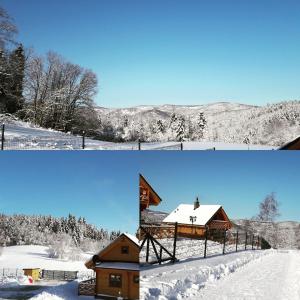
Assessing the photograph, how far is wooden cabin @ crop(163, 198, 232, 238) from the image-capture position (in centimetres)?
162

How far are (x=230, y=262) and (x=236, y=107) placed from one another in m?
0.85

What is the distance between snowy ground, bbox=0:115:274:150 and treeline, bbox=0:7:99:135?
0.18ft

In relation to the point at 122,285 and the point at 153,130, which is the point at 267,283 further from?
the point at 153,130

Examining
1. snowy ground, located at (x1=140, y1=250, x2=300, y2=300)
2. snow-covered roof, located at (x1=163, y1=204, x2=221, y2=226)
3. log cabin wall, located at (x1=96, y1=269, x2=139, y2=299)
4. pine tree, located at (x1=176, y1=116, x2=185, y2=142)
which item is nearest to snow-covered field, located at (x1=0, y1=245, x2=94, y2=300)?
log cabin wall, located at (x1=96, y1=269, x2=139, y2=299)

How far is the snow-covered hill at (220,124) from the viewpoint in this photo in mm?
1843

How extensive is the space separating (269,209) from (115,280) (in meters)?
0.72

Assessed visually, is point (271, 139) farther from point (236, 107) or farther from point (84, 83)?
point (84, 83)

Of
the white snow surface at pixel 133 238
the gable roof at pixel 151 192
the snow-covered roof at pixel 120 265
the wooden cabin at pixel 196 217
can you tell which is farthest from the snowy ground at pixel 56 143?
the snow-covered roof at pixel 120 265

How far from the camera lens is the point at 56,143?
186 cm

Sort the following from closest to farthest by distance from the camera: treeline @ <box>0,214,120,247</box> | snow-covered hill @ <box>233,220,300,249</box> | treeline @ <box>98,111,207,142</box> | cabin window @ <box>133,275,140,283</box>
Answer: snow-covered hill @ <box>233,220,300,249</box> < cabin window @ <box>133,275,140,283</box> < treeline @ <box>0,214,120,247</box> < treeline @ <box>98,111,207,142</box>

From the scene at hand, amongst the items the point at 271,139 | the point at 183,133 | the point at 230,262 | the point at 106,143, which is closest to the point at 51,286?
the point at 106,143

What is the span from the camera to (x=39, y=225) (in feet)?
6.10

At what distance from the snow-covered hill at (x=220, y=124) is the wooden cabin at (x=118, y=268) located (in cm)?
53

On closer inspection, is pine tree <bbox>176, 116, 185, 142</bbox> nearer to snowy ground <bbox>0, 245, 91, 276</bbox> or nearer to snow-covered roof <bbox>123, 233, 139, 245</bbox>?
snow-covered roof <bbox>123, 233, 139, 245</bbox>
